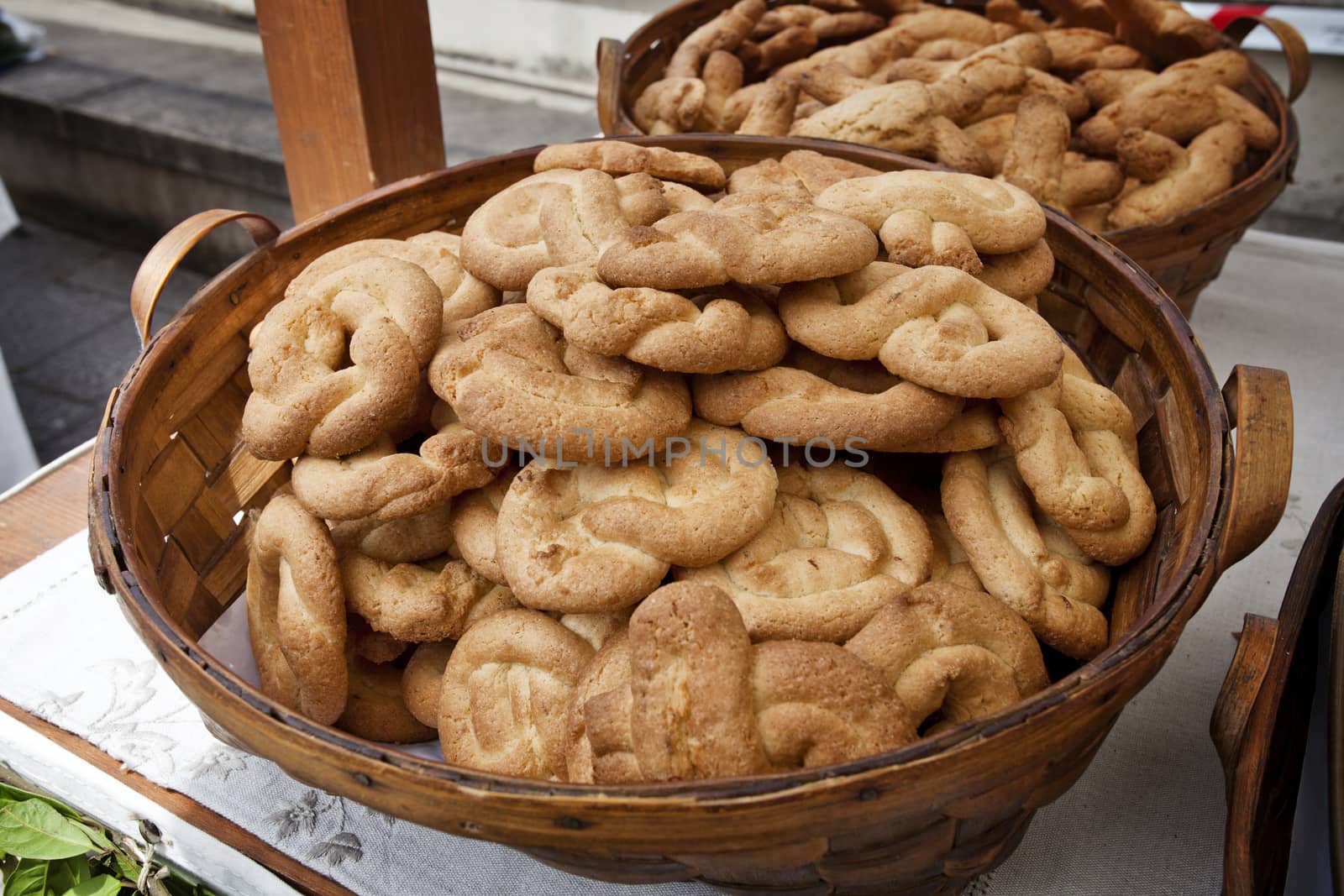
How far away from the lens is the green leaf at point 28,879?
1305mm

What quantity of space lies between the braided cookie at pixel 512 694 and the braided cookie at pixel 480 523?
0.24 feet

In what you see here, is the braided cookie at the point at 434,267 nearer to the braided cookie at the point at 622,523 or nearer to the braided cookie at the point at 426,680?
the braided cookie at the point at 622,523

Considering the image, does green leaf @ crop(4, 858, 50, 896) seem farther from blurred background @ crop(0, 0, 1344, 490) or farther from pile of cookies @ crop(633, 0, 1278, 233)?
blurred background @ crop(0, 0, 1344, 490)

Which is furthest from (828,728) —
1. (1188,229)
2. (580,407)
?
(1188,229)

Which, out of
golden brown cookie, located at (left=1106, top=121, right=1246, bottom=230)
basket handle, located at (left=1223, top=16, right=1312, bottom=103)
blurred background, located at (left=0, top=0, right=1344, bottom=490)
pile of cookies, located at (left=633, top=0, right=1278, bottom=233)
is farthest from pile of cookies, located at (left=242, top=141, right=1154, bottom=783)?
blurred background, located at (left=0, top=0, right=1344, bottom=490)

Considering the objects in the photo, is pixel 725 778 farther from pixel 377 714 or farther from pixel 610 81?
pixel 610 81

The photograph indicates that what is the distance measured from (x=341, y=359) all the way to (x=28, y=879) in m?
0.82

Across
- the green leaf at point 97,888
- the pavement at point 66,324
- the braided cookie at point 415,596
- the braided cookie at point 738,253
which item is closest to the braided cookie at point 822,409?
the braided cookie at point 738,253

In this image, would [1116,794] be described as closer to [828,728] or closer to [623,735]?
[828,728]

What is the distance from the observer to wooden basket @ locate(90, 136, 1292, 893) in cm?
81

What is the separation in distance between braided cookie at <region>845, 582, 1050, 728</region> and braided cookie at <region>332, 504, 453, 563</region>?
0.54 m

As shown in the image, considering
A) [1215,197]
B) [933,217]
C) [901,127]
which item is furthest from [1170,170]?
[933,217]

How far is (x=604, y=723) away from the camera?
91 cm

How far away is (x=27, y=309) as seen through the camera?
4.38 m
